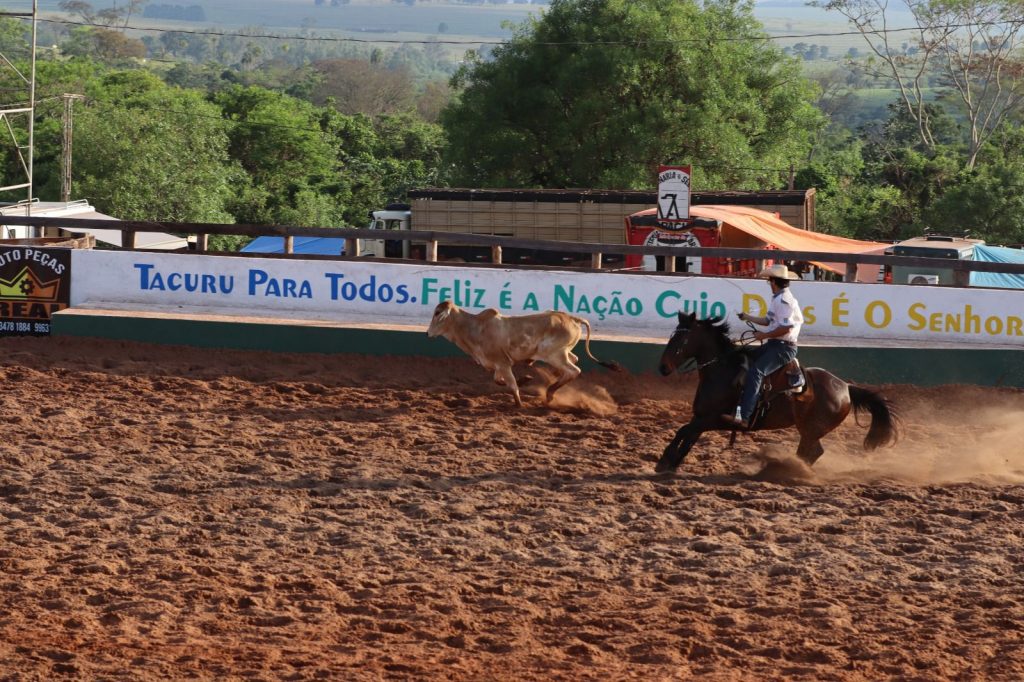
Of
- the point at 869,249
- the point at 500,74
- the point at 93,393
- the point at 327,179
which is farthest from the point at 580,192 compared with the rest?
the point at 327,179

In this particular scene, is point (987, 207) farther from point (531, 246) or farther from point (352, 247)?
point (352, 247)

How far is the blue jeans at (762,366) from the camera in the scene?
10852 millimetres

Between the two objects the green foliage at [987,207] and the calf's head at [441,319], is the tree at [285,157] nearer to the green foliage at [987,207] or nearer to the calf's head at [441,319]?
the green foliage at [987,207]

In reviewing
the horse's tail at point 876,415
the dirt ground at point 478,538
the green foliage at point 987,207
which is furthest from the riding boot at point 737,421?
the green foliage at point 987,207

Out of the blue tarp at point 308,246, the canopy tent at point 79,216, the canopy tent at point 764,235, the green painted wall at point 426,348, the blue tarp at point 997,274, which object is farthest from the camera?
the blue tarp at point 308,246

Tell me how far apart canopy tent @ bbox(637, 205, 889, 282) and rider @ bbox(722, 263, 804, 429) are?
12958 millimetres

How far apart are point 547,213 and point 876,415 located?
17.3 meters

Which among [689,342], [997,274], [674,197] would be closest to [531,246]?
[674,197]

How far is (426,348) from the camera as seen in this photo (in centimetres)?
1516

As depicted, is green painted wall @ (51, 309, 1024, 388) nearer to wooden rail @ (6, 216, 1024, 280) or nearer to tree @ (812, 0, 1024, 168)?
wooden rail @ (6, 216, 1024, 280)

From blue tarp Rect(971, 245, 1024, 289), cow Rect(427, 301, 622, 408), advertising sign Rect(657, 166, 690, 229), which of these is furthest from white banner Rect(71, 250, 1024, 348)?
blue tarp Rect(971, 245, 1024, 289)

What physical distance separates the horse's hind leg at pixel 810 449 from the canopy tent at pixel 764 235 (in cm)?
1286

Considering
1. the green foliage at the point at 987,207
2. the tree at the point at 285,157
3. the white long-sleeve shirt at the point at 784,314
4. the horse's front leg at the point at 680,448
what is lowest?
the horse's front leg at the point at 680,448

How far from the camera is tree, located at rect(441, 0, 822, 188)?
3534 cm
